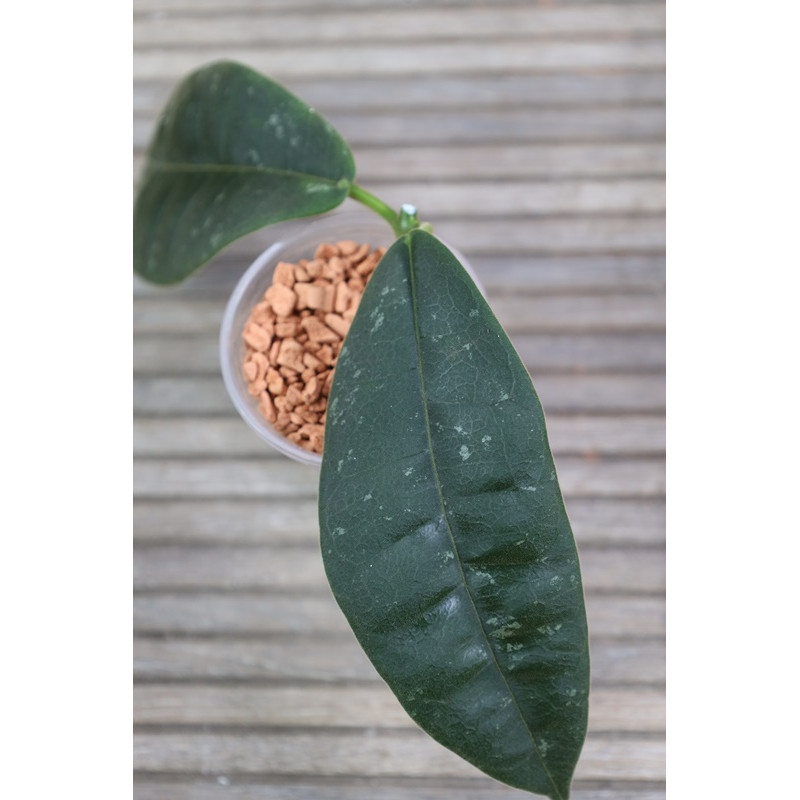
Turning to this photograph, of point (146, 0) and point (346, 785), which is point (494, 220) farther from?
point (346, 785)

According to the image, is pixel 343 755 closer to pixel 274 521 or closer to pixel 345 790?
pixel 345 790

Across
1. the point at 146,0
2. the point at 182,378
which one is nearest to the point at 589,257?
the point at 182,378

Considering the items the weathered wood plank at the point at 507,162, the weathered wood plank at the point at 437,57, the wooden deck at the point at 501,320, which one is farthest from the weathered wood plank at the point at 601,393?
the weathered wood plank at the point at 437,57

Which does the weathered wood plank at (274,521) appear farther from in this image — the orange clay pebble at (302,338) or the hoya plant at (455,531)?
the hoya plant at (455,531)

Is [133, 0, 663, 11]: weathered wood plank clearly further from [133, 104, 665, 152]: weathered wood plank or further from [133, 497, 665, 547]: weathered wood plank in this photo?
[133, 497, 665, 547]: weathered wood plank

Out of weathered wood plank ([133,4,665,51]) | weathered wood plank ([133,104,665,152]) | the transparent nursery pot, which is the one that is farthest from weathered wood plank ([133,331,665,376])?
weathered wood plank ([133,4,665,51])

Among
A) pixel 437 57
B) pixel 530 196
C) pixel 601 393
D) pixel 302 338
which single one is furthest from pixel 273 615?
pixel 437 57
